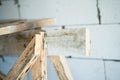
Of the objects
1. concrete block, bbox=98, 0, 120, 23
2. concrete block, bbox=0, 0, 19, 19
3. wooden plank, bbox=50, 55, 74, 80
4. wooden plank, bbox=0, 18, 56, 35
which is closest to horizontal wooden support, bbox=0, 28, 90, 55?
wooden plank, bbox=0, 18, 56, 35

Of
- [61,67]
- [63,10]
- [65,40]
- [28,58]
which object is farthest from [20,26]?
[63,10]

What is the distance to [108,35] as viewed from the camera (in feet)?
6.63

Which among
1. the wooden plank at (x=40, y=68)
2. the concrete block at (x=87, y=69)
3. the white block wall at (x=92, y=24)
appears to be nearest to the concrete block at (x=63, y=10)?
Result: the white block wall at (x=92, y=24)

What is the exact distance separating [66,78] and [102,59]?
550mm

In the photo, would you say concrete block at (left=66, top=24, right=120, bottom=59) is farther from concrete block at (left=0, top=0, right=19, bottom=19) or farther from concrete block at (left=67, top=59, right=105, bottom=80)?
concrete block at (left=0, top=0, right=19, bottom=19)

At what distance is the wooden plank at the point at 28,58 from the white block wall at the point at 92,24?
0.79 m

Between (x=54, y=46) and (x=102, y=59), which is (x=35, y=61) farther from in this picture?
(x=102, y=59)

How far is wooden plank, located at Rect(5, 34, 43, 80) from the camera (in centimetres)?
144

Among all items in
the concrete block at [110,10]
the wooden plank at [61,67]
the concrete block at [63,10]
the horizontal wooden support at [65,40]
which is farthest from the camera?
the concrete block at [63,10]

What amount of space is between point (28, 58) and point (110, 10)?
937 mm

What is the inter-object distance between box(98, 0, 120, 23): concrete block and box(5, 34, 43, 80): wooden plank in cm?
81

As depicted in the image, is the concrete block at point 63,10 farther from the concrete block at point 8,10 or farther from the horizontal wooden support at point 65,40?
the horizontal wooden support at point 65,40

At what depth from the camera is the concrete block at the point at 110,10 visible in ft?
6.32

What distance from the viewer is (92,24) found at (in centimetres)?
210
